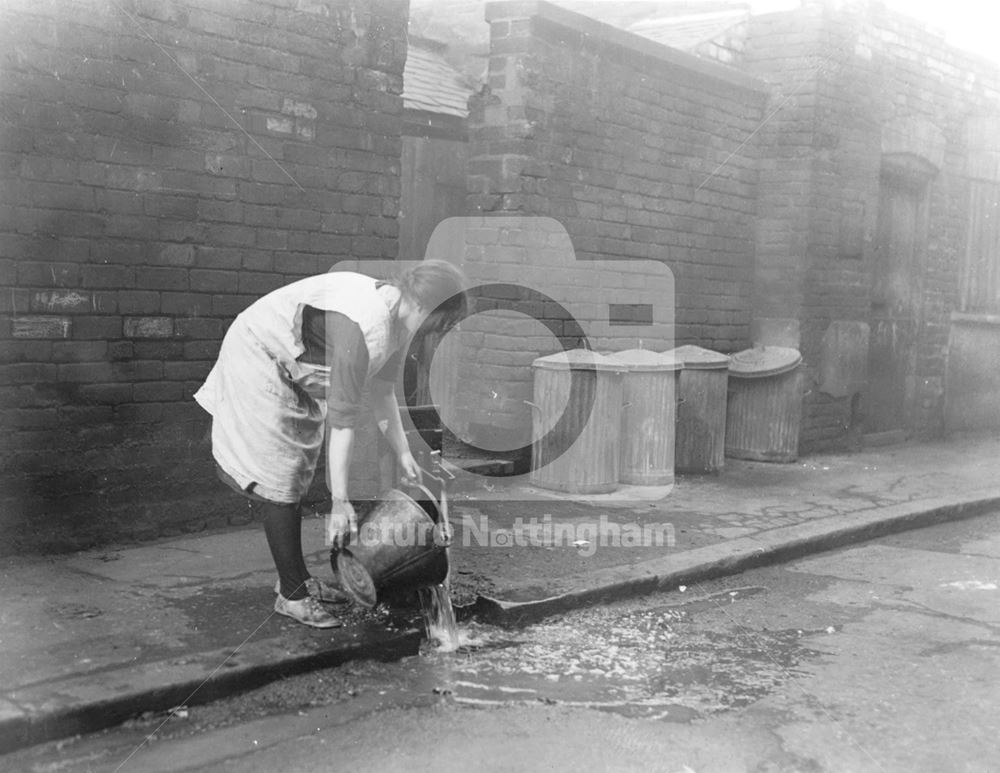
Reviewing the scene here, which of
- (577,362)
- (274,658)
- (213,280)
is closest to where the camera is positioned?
(274,658)

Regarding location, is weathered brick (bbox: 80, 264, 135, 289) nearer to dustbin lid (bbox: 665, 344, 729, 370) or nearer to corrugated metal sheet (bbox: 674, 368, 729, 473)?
dustbin lid (bbox: 665, 344, 729, 370)

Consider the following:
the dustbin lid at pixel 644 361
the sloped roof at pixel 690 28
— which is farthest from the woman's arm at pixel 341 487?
the sloped roof at pixel 690 28

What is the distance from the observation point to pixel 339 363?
155 inches

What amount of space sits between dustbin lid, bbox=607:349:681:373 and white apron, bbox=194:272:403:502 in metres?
3.50

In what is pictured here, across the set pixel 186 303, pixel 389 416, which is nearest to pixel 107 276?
pixel 186 303

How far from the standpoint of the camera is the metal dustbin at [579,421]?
7.31 m

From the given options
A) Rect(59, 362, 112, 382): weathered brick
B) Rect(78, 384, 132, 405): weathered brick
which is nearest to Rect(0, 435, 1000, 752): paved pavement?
Rect(78, 384, 132, 405): weathered brick

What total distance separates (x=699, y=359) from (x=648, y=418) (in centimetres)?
93

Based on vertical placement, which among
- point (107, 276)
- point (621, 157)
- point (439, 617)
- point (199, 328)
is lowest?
point (439, 617)

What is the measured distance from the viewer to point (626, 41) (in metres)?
8.16

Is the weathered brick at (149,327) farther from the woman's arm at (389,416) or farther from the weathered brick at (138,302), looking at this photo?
the woman's arm at (389,416)

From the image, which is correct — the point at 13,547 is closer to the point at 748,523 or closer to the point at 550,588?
the point at 550,588

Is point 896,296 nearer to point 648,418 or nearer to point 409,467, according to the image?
point 648,418

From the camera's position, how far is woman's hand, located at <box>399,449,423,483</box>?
444cm
